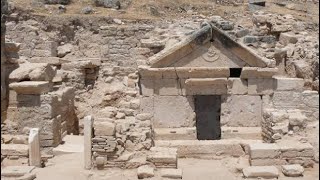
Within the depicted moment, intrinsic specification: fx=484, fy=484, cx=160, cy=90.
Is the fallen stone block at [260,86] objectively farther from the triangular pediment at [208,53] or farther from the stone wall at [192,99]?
the triangular pediment at [208,53]

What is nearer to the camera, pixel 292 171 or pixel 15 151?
pixel 292 171

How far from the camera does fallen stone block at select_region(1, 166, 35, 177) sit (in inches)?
382

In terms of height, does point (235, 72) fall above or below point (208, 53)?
below

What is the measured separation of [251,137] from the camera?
1204 centimetres

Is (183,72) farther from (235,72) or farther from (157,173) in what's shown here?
(157,173)

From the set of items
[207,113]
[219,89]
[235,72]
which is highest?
[235,72]

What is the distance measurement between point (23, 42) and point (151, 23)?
18.7 feet

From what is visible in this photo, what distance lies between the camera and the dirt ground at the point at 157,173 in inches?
389

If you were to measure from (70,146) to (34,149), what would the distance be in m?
1.87

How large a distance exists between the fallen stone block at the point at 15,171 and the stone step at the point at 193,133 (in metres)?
3.26

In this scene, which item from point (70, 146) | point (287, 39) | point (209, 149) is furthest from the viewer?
point (287, 39)

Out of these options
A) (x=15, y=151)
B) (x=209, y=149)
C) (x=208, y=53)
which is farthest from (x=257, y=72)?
(x=15, y=151)

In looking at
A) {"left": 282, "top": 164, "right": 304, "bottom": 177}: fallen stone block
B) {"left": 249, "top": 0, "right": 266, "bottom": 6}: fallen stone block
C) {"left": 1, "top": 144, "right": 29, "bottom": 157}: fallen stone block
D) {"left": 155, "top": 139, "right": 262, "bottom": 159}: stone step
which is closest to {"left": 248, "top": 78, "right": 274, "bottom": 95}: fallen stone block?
{"left": 155, "top": 139, "right": 262, "bottom": 159}: stone step

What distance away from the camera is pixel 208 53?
476 inches
